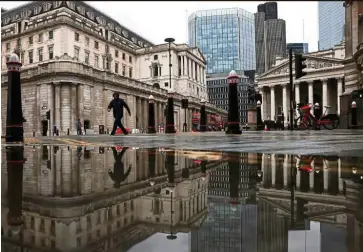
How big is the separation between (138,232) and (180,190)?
80 centimetres

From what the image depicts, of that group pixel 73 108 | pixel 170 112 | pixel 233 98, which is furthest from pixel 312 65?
pixel 233 98

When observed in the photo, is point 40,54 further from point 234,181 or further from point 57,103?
point 234,181

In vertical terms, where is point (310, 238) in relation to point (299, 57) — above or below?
below

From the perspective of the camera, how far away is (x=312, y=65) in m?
58.2

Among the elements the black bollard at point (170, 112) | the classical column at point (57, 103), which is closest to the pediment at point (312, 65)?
the classical column at point (57, 103)

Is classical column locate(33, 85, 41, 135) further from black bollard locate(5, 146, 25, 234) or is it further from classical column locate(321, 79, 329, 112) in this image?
classical column locate(321, 79, 329, 112)

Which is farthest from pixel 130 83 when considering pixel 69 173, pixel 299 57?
pixel 69 173

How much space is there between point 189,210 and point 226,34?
48.3 meters

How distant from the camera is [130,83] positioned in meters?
44.8

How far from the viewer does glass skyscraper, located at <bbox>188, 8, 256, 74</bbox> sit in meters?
37.5

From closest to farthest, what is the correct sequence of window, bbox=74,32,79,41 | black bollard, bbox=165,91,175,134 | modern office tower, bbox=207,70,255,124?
black bollard, bbox=165,91,175,134 < window, bbox=74,32,79,41 < modern office tower, bbox=207,70,255,124

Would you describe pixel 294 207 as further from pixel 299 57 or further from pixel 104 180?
pixel 299 57

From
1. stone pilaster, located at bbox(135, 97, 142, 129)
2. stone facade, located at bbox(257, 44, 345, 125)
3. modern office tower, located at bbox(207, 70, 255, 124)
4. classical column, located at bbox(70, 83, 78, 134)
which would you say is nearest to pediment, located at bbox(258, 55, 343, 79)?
stone facade, located at bbox(257, 44, 345, 125)

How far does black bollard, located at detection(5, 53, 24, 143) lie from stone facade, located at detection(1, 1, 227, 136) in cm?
2961
